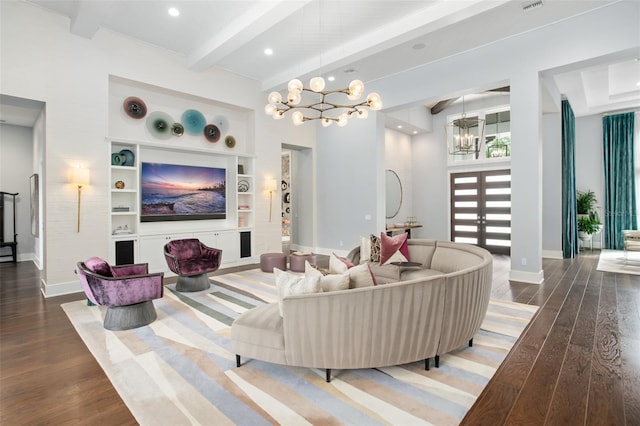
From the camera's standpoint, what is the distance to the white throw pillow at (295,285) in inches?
92.5

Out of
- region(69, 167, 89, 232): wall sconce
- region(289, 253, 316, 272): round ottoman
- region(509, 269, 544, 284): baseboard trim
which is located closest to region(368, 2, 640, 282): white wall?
region(509, 269, 544, 284): baseboard trim


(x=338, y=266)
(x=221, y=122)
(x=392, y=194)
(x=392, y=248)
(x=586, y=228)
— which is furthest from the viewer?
(x=392, y=194)

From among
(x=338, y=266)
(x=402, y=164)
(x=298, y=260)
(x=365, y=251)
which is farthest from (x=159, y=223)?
(x=402, y=164)

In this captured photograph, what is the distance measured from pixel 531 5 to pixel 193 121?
5.88 meters

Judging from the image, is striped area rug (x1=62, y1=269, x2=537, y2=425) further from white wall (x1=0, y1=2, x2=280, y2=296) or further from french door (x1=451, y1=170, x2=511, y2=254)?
french door (x1=451, y1=170, x2=511, y2=254)

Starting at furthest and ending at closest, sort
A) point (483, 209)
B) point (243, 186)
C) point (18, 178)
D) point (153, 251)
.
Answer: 1. point (483, 209)
2. point (18, 178)
3. point (243, 186)
4. point (153, 251)

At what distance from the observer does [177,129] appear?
635 cm

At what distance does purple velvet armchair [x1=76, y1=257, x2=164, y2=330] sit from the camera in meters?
3.30

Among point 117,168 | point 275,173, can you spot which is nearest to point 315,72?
point 275,173

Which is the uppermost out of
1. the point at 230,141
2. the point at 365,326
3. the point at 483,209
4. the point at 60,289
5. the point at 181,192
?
the point at 230,141

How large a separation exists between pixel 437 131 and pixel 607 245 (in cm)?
554

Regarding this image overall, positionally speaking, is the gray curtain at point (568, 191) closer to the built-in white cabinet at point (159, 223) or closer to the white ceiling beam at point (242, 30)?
the white ceiling beam at point (242, 30)

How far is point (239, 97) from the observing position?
700 centimetres

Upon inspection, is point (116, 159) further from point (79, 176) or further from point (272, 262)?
point (272, 262)
